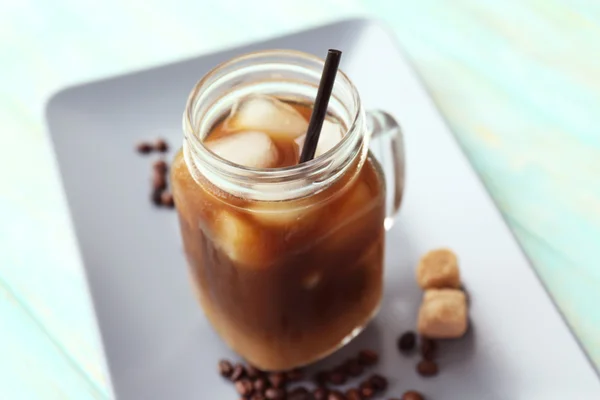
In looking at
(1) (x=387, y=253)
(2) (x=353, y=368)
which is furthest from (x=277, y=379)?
(1) (x=387, y=253)

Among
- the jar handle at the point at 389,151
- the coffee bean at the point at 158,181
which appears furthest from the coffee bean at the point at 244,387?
the coffee bean at the point at 158,181

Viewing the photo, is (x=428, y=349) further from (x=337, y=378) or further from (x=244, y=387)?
(x=244, y=387)

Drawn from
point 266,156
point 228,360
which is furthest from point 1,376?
point 266,156

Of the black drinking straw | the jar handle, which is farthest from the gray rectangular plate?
the black drinking straw

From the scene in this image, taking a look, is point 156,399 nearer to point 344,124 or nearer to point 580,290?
point 344,124

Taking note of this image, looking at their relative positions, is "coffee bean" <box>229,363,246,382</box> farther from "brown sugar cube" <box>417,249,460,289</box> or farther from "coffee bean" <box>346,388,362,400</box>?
"brown sugar cube" <box>417,249,460,289</box>

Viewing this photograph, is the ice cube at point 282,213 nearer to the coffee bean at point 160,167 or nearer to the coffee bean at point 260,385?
the coffee bean at point 260,385
